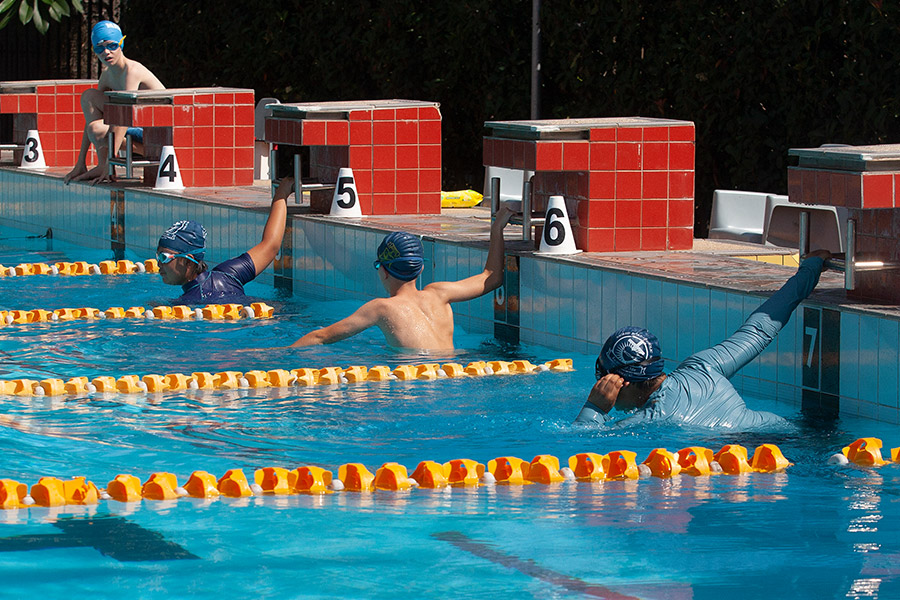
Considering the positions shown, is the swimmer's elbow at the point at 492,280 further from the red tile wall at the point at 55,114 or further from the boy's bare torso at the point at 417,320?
the red tile wall at the point at 55,114

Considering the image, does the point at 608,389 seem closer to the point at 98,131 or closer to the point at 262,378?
the point at 262,378

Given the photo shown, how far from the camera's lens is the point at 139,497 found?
4855 millimetres

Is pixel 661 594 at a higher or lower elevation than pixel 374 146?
lower

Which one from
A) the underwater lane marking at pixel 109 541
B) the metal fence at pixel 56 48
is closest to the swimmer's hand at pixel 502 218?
the underwater lane marking at pixel 109 541

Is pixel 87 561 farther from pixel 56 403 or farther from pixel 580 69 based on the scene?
pixel 580 69

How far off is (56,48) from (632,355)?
14.5 metres

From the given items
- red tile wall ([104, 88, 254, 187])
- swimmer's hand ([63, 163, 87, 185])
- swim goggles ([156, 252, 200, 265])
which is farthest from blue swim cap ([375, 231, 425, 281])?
swimmer's hand ([63, 163, 87, 185])

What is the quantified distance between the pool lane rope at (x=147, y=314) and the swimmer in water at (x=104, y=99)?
3959 millimetres

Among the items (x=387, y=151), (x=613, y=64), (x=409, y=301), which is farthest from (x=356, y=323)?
(x=613, y=64)

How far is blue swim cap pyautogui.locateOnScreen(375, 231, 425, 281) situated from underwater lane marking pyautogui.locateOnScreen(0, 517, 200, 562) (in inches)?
103

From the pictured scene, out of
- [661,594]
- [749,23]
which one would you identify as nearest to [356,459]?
[661,594]

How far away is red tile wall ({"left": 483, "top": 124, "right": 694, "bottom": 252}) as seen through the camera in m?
8.12

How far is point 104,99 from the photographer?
1253 centimetres

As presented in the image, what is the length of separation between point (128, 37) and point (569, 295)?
11.6 metres
